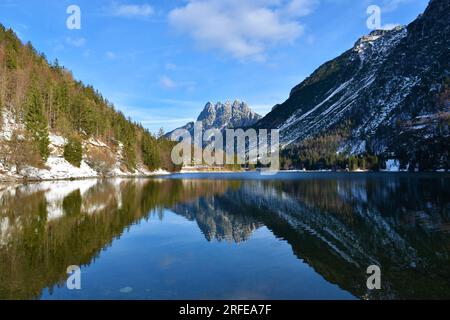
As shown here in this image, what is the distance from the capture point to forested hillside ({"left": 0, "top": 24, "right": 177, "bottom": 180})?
10706 centimetres

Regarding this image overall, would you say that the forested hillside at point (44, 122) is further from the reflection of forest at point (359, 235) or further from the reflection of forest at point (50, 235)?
the reflection of forest at point (359, 235)

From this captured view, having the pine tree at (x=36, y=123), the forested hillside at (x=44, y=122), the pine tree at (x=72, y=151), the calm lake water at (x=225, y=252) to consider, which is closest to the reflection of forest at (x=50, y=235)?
the calm lake water at (x=225, y=252)

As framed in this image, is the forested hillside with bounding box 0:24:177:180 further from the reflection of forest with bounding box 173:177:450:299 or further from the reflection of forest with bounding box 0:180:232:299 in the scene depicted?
the reflection of forest with bounding box 173:177:450:299

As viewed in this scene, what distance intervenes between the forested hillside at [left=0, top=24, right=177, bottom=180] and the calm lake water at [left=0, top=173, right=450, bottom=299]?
7059 cm

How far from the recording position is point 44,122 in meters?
122

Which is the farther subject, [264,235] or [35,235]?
[264,235]

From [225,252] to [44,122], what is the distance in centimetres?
11518

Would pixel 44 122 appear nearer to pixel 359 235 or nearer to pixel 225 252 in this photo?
pixel 225 252

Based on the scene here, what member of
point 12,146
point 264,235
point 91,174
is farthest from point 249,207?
point 91,174

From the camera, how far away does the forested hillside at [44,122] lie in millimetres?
107062

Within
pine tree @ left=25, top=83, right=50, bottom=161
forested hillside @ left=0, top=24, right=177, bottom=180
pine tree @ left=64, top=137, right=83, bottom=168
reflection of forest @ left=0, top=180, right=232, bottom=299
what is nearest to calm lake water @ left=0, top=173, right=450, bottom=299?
reflection of forest @ left=0, top=180, right=232, bottom=299
